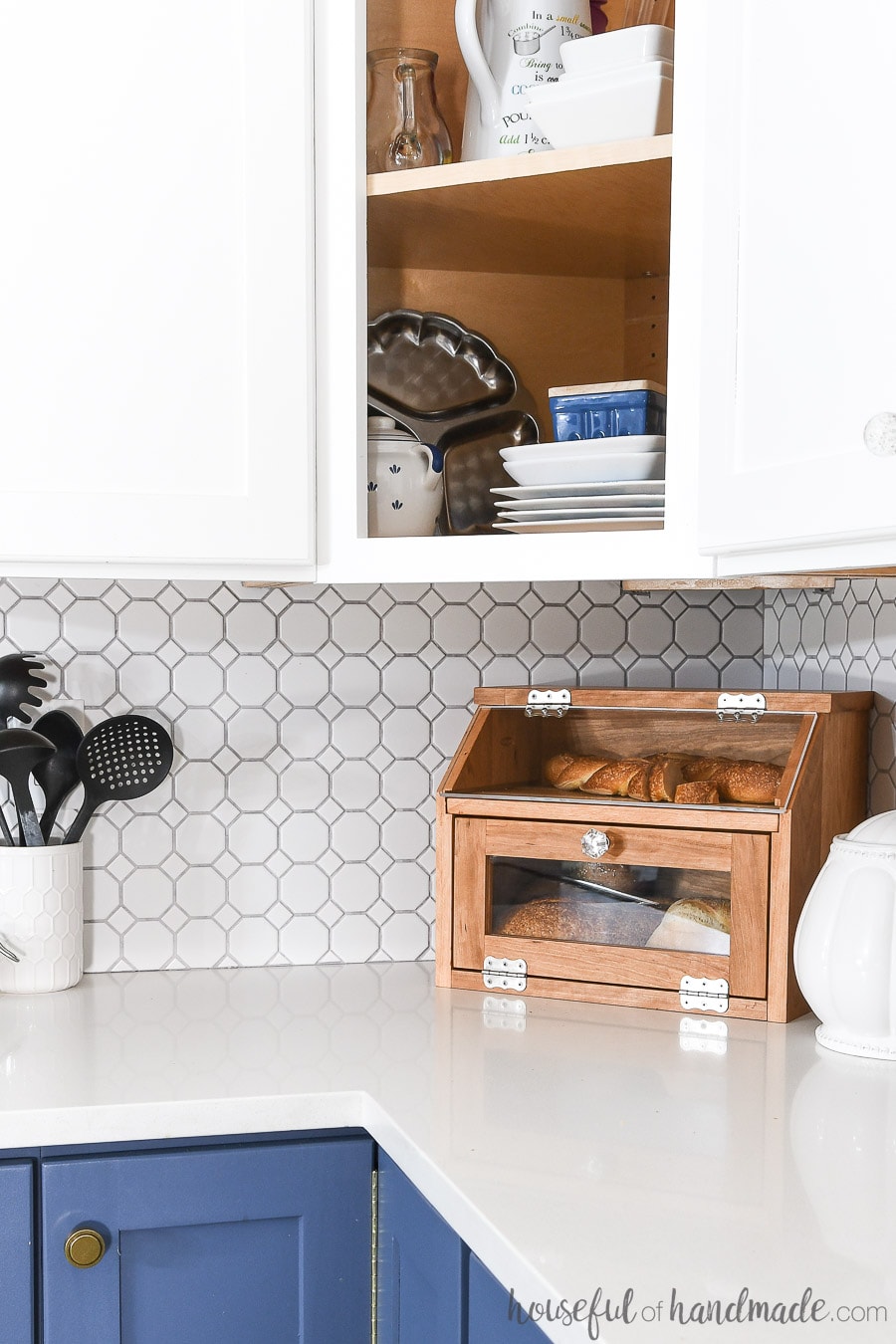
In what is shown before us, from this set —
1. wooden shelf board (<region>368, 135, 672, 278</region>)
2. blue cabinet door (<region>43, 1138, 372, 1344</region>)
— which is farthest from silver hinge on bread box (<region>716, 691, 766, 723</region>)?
blue cabinet door (<region>43, 1138, 372, 1344</region>)

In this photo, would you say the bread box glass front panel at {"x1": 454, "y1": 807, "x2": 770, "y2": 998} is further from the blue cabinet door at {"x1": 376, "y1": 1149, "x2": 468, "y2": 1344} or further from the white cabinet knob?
the white cabinet knob

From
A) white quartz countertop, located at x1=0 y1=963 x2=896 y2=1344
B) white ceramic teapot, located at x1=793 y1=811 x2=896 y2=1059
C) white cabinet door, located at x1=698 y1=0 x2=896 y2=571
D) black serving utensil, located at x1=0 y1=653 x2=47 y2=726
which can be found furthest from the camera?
black serving utensil, located at x1=0 y1=653 x2=47 y2=726

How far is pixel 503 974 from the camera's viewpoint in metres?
1.50

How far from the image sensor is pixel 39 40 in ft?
4.20

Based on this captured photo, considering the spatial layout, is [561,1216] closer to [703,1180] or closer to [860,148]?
[703,1180]

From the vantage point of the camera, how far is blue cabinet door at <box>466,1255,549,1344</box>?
877mm

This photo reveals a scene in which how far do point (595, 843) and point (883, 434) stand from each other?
663 mm

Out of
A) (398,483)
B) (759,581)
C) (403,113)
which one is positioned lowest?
(759,581)

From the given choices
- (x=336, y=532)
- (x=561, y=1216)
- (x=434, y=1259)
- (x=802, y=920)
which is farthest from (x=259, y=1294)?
(x=336, y=532)

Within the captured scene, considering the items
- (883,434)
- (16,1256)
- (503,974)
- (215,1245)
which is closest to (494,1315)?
(215,1245)

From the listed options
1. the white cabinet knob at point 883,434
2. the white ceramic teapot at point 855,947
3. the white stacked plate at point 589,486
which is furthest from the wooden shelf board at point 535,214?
the white ceramic teapot at point 855,947

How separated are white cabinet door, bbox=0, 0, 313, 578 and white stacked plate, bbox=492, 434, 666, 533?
0.81 feet

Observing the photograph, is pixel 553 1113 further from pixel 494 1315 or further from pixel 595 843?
pixel 595 843

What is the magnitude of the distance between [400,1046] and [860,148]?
0.93 m
